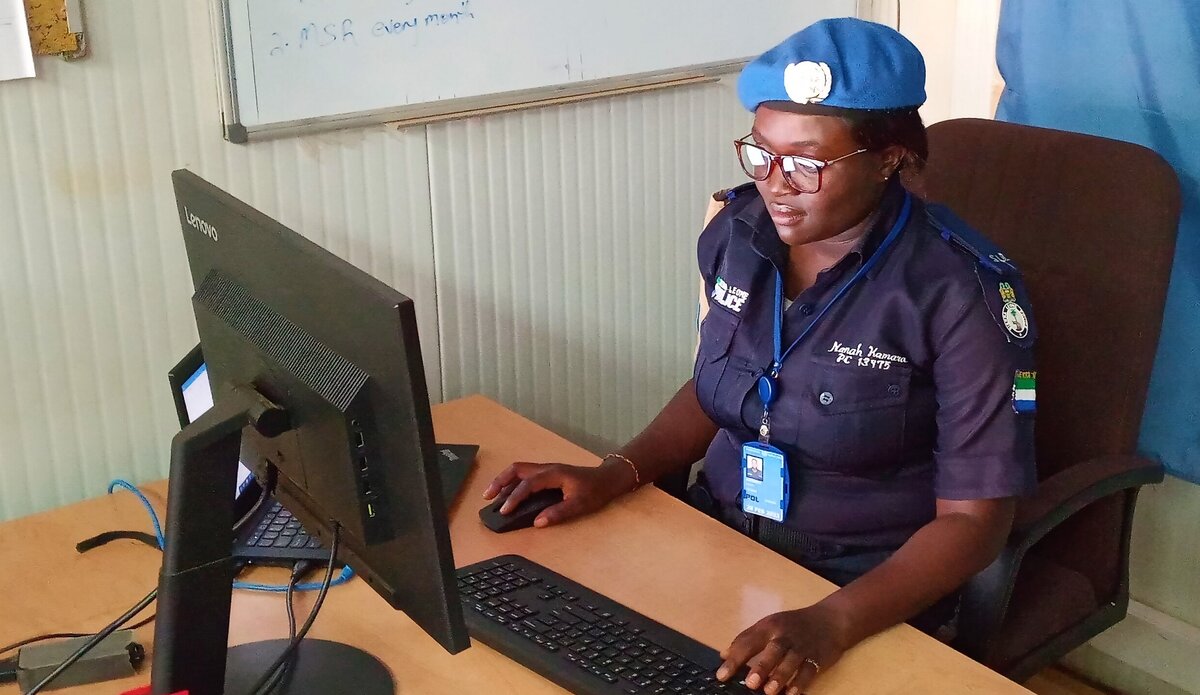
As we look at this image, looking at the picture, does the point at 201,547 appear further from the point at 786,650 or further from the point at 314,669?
the point at 786,650

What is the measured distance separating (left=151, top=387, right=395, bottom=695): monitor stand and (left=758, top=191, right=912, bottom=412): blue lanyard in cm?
71

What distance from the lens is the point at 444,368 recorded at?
198 cm

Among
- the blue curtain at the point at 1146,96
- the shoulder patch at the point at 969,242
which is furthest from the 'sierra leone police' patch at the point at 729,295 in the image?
the blue curtain at the point at 1146,96

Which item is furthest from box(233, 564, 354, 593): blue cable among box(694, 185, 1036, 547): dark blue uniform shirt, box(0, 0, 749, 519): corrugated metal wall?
box(694, 185, 1036, 547): dark blue uniform shirt

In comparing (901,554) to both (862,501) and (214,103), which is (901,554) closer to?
(862,501)

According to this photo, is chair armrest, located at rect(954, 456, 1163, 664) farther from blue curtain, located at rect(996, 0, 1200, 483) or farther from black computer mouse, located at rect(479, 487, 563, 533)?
black computer mouse, located at rect(479, 487, 563, 533)

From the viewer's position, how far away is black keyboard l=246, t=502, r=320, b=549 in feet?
4.51

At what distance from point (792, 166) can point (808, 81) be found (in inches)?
4.1

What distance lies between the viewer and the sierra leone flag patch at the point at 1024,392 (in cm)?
135

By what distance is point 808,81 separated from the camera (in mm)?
1344

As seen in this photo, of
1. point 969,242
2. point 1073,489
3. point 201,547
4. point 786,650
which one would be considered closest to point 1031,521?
point 1073,489

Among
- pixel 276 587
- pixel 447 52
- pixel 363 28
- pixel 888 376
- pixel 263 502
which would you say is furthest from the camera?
pixel 447 52

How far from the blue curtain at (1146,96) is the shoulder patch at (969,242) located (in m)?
0.52

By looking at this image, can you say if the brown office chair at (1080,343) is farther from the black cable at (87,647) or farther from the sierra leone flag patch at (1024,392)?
the black cable at (87,647)
